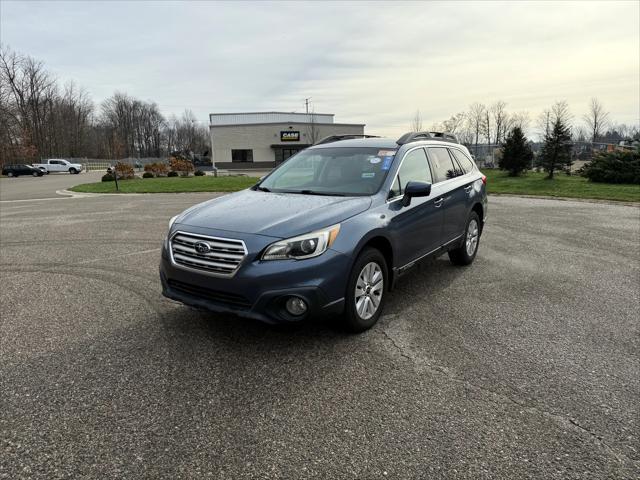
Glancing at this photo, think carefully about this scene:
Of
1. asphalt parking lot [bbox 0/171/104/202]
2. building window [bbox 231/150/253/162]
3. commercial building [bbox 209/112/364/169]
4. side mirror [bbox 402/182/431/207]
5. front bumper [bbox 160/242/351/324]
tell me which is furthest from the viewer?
building window [bbox 231/150/253/162]

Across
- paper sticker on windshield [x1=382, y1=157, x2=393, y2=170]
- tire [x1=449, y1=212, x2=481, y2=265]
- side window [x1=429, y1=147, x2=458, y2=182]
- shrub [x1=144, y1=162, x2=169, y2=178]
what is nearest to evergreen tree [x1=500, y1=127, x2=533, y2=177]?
shrub [x1=144, y1=162, x2=169, y2=178]

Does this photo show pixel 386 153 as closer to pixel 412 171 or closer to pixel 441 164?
pixel 412 171

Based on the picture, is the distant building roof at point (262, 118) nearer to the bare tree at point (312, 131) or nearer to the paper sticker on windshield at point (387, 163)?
the bare tree at point (312, 131)

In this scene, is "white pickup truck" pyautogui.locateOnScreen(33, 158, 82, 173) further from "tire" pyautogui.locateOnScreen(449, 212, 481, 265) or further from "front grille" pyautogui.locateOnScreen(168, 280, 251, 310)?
"front grille" pyautogui.locateOnScreen(168, 280, 251, 310)

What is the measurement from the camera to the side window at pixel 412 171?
4.59 metres

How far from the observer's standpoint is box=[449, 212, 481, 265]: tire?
628 centimetres

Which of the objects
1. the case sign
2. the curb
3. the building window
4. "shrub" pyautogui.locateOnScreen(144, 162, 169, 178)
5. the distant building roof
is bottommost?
the curb

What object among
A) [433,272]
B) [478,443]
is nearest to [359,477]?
[478,443]

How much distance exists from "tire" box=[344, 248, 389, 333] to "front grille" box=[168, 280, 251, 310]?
87cm

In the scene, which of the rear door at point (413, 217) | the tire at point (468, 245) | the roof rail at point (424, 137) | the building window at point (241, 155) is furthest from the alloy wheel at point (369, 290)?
the building window at point (241, 155)

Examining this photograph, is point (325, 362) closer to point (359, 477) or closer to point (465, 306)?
point (359, 477)

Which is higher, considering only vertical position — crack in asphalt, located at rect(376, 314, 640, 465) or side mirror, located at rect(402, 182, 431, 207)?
side mirror, located at rect(402, 182, 431, 207)

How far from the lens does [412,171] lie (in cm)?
495

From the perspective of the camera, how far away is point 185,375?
3301mm
